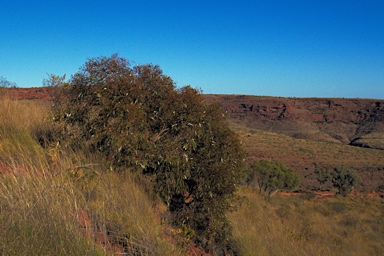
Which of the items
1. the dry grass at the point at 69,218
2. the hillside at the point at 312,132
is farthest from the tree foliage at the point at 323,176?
the dry grass at the point at 69,218

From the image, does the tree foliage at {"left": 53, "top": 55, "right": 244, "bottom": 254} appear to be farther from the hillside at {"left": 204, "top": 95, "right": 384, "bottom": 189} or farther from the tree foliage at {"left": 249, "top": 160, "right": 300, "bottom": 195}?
the hillside at {"left": 204, "top": 95, "right": 384, "bottom": 189}

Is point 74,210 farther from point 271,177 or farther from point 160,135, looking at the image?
point 271,177

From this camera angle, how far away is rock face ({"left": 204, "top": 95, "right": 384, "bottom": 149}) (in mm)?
74931

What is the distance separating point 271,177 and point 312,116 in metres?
60.0

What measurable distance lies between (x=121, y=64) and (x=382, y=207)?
2424cm

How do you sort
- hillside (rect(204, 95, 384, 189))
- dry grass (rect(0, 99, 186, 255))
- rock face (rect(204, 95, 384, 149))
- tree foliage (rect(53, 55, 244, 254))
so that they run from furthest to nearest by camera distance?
rock face (rect(204, 95, 384, 149)), hillside (rect(204, 95, 384, 189)), tree foliage (rect(53, 55, 244, 254)), dry grass (rect(0, 99, 186, 255))

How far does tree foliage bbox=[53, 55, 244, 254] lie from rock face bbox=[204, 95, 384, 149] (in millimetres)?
65291

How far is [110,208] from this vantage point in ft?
14.0

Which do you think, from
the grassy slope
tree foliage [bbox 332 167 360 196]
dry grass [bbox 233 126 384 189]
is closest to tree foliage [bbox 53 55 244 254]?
the grassy slope

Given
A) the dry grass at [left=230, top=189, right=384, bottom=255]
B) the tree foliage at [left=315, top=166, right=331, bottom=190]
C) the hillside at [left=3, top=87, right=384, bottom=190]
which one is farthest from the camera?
the hillside at [left=3, top=87, right=384, bottom=190]

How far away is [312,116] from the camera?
8475cm

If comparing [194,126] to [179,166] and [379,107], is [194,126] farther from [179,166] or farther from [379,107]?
[379,107]

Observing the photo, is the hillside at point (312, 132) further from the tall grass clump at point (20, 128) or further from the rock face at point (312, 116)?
the tall grass clump at point (20, 128)

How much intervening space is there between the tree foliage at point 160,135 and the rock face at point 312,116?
65291 millimetres
